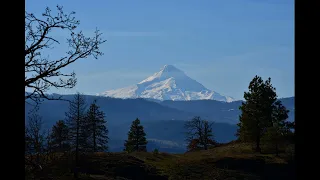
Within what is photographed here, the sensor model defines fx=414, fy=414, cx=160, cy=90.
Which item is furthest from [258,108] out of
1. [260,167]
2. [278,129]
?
[260,167]

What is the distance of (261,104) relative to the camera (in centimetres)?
5016

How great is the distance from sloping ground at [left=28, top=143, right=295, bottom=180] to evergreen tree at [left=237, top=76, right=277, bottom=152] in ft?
10.9

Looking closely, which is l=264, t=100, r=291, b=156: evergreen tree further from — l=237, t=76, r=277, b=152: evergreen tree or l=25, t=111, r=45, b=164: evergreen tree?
l=25, t=111, r=45, b=164: evergreen tree

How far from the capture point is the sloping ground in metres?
45.7

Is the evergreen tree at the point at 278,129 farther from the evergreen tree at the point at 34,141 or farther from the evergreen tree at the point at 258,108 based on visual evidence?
the evergreen tree at the point at 34,141

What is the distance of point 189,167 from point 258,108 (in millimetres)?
11085

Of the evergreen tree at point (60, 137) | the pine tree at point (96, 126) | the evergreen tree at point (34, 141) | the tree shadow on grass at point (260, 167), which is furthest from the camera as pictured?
the pine tree at point (96, 126)

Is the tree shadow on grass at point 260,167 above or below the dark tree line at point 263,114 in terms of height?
below

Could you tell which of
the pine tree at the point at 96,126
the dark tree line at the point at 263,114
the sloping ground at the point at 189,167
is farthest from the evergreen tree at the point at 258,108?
the pine tree at the point at 96,126

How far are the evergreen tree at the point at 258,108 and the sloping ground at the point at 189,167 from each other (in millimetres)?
3308

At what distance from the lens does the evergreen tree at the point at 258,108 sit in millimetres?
49750

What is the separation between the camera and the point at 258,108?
166ft
